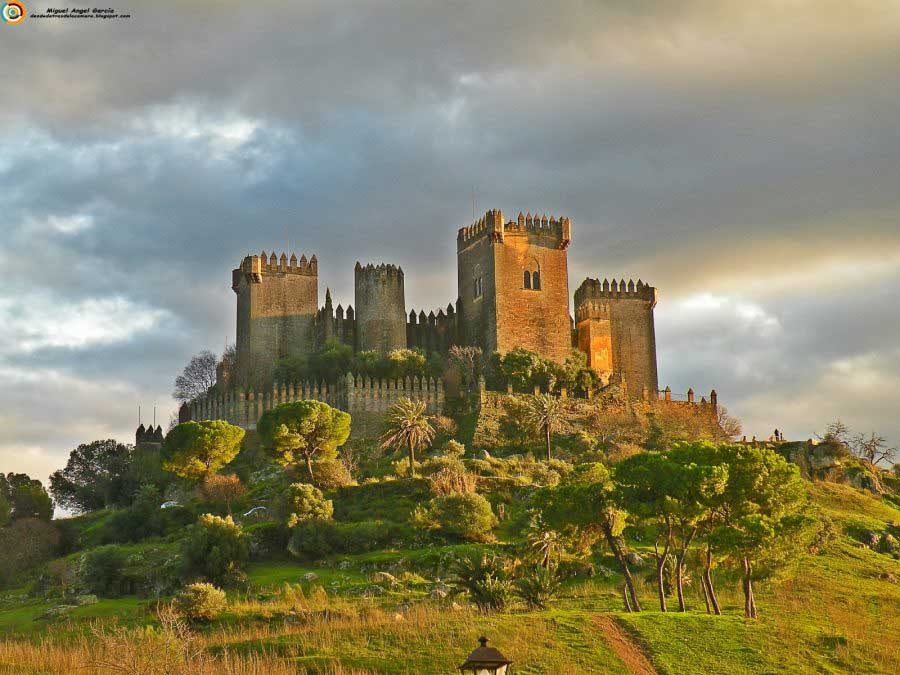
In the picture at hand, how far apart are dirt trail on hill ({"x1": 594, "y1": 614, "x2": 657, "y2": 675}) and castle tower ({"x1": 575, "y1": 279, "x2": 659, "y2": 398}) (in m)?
42.0

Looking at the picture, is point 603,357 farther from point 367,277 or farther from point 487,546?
point 487,546

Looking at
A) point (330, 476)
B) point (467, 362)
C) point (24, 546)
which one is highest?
point (467, 362)

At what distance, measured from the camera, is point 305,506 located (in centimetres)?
5638

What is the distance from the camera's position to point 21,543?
6350 centimetres

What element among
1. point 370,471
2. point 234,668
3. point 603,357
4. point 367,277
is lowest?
point 234,668

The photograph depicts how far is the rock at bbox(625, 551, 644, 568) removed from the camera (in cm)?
4975

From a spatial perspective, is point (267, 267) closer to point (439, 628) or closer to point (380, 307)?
point (380, 307)

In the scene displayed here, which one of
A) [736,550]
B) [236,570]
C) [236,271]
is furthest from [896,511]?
[236,271]

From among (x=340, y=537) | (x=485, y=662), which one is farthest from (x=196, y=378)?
(x=485, y=662)

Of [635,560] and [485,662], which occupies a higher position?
[635,560]

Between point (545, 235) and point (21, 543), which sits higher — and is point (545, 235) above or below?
above

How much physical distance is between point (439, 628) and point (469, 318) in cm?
4718

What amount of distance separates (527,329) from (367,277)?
421 inches

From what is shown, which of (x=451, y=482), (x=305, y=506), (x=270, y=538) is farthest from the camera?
(x=451, y=482)
